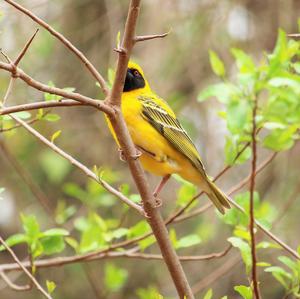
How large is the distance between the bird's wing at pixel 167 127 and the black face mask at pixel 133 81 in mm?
118

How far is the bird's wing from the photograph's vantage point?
3.96 m

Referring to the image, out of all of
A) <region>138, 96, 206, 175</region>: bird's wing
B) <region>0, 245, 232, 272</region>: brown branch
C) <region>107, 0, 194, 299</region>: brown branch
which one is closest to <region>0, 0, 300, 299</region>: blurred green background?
<region>138, 96, 206, 175</region>: bird's wing

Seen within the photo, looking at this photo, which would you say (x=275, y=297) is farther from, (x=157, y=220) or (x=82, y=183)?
(x=157, y=220)

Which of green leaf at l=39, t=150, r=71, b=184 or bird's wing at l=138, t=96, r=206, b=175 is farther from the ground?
green leaf at l=39, t=150, r=71, b=184

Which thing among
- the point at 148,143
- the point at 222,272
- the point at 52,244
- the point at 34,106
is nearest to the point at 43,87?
the point at 34,106

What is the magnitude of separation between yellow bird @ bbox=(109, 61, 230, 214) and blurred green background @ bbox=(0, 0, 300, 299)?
4.29ft

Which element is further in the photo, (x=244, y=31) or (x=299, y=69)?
(x=244, y=31)

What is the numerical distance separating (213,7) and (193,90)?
2.62 feet

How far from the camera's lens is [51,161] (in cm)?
554

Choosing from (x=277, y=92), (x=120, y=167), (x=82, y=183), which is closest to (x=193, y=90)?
(x=120, y=167)

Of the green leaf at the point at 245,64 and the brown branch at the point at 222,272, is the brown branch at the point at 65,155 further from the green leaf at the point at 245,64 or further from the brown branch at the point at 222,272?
the brown branch at the point at 222,272

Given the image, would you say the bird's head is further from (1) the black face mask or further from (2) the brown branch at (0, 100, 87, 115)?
(2) the brown branch at (0, 100, 87, 115)

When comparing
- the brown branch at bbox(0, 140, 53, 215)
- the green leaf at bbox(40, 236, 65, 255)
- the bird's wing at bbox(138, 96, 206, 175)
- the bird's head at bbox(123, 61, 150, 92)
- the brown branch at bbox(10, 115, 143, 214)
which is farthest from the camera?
the bird's head at bbox(123, 61, 150, 92)

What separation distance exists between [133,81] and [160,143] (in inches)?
19.0
